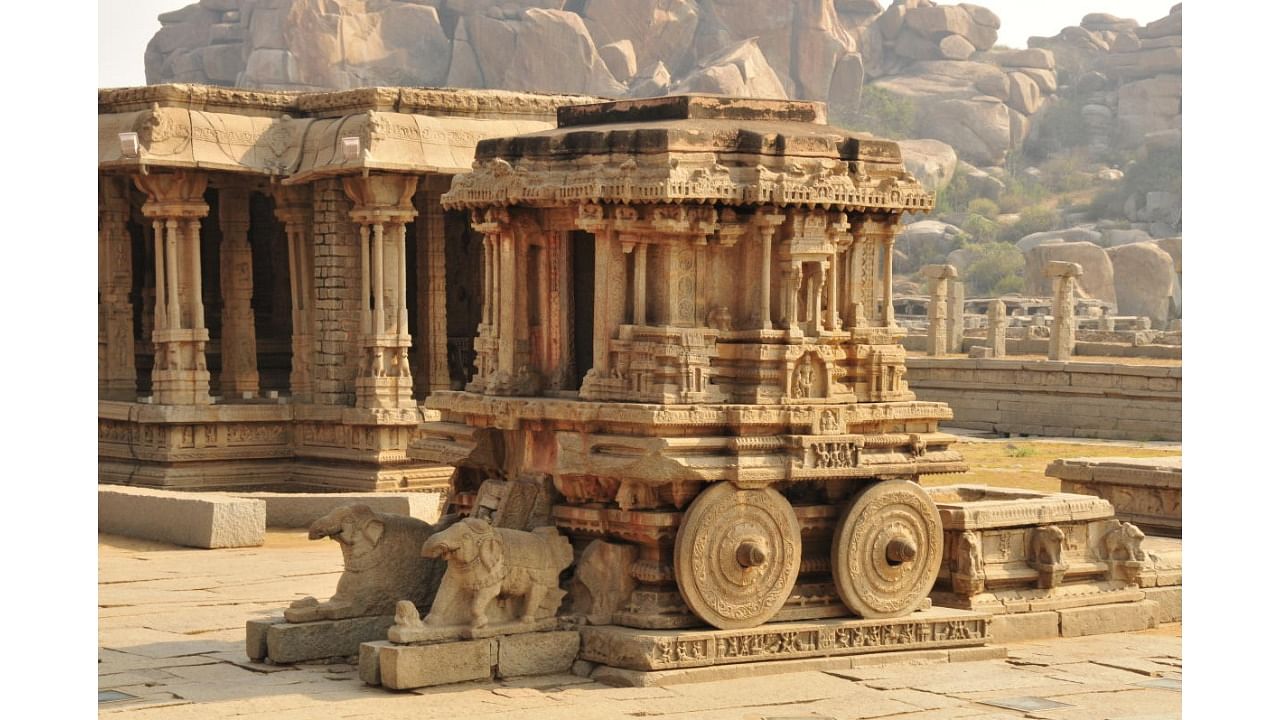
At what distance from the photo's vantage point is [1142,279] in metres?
57.8

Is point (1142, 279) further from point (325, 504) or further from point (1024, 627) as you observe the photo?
point (1024, 627)

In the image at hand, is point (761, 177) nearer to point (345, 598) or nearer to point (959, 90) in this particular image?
point (345, 598)

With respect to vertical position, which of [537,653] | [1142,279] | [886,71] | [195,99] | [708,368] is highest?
[886,71]

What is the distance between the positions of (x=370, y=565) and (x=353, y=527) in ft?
0.79

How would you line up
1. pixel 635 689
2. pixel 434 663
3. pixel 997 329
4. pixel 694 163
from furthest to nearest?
pixel 997 329, pixel 694 163, pixel 635 689, pixel 434 663

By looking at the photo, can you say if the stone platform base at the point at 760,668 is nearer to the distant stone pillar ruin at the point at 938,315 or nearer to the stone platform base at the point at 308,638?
the stone platform base at the point at 308,638

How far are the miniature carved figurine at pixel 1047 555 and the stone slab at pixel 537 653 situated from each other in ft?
11.1

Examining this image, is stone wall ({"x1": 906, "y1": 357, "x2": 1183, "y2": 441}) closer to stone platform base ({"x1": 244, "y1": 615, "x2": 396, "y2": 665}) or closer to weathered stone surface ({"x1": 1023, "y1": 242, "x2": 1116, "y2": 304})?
stone platform base ({"x1": 244, "y1": 615, "x2": 396, "y2": 665})

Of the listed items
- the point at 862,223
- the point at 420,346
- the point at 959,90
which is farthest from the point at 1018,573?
the point at 959,90

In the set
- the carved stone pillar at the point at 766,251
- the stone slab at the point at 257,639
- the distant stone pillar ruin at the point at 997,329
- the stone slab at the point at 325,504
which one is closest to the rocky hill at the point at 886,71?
the distant stone pillar ruin at the point at 997,329

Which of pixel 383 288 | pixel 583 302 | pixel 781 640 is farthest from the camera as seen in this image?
pixel 383 288

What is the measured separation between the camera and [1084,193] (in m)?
86.8

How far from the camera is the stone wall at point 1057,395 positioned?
1081 inches

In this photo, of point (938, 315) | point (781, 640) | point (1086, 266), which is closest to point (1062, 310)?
point (938, 315)
